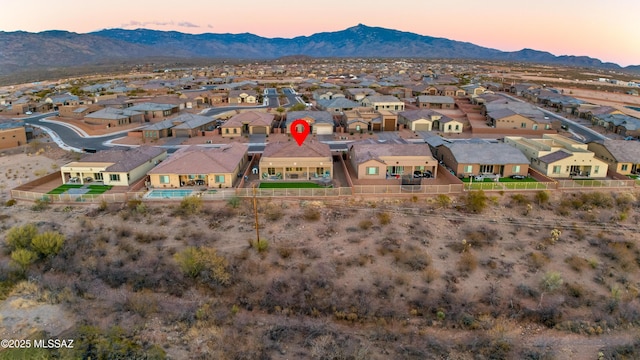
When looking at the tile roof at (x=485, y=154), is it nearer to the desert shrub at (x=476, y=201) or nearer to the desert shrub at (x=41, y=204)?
the desert shrub at (x=476, y=201)

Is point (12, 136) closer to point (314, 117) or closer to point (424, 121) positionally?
point (314, 117)

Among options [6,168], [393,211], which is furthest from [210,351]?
[6,168]

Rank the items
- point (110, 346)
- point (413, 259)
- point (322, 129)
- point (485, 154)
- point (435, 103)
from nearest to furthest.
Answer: point (110, 346) < point (413, 259) < point (485, 154) < point (322, 129) < point (435, 103)

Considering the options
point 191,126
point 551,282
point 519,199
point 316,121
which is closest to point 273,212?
point 551,282

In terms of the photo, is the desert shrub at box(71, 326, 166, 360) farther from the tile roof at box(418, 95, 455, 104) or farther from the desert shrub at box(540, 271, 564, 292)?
the tile roof at box(418, 95, 455, 104)

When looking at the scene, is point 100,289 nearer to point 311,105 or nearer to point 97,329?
point 97,329

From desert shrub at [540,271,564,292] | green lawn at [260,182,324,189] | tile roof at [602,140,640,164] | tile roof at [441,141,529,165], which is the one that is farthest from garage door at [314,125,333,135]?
desert shrub at [540,271,564,292]
